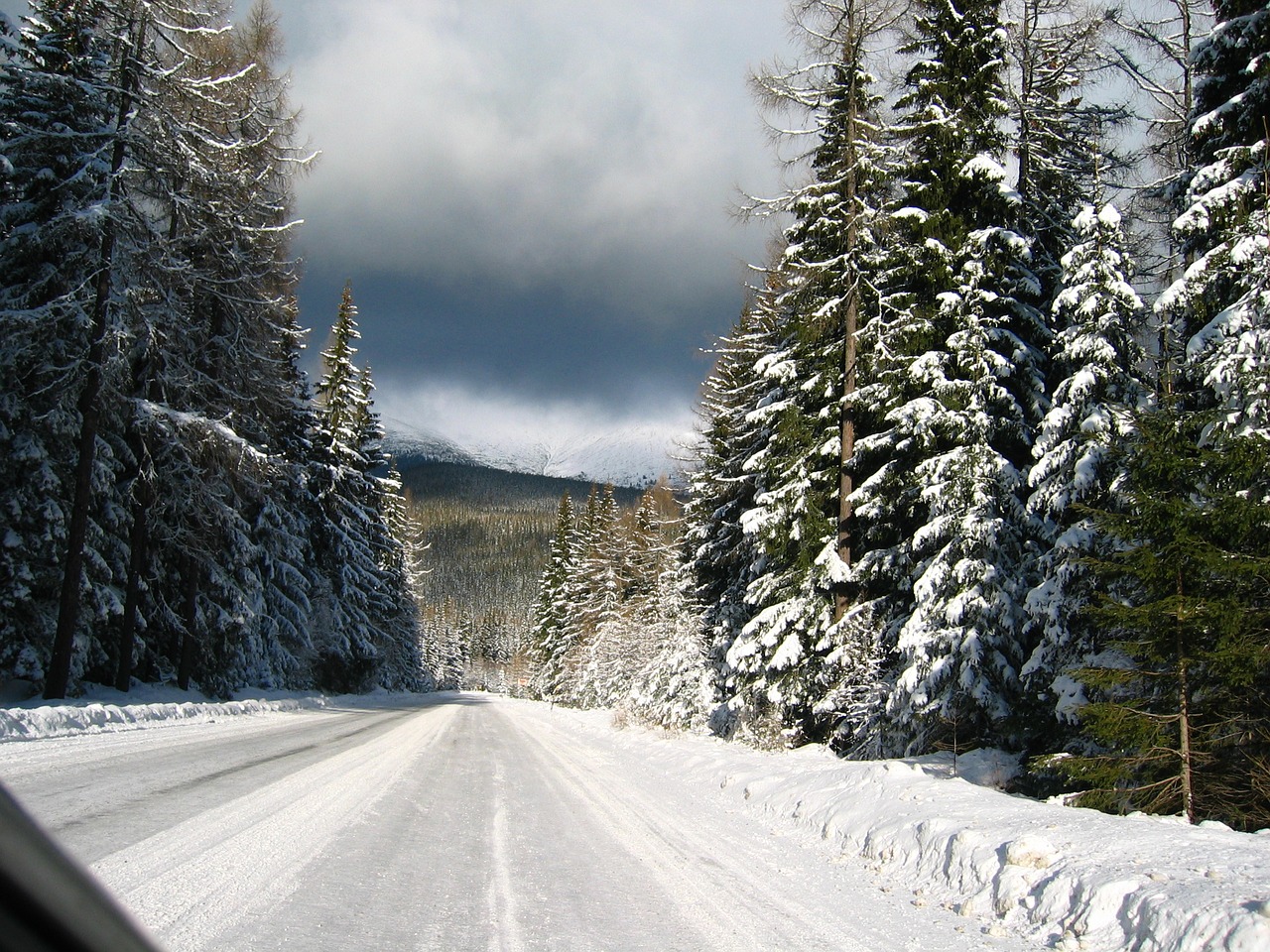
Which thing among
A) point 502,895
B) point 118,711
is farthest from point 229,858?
point 118,711

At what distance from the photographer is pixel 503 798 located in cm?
939

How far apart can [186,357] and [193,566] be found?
5819mm

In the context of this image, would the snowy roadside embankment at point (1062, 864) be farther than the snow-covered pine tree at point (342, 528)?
No

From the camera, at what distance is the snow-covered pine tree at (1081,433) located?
1070 centimetres

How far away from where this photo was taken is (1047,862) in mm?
5914

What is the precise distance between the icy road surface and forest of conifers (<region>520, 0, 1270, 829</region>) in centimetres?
423

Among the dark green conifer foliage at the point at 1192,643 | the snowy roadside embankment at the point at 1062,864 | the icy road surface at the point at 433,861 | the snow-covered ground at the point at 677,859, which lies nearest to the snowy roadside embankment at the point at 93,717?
the snow-covered ground at the point at 677,859

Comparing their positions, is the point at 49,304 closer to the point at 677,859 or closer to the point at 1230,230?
the point at 677,859

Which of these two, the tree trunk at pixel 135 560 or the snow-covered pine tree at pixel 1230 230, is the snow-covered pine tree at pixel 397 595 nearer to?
the tree trunk at pixel 135 560

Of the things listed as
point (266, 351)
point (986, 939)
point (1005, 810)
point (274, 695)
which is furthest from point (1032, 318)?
point (274, 695)

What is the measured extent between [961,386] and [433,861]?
11.0 m

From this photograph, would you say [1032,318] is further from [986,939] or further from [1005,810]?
[986,939]

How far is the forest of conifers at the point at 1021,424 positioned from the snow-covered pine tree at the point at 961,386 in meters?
0.06

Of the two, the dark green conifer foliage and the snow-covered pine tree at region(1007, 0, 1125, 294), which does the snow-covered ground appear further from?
the snow-covered pine tree at region(1007, 0, 1125, 294)
